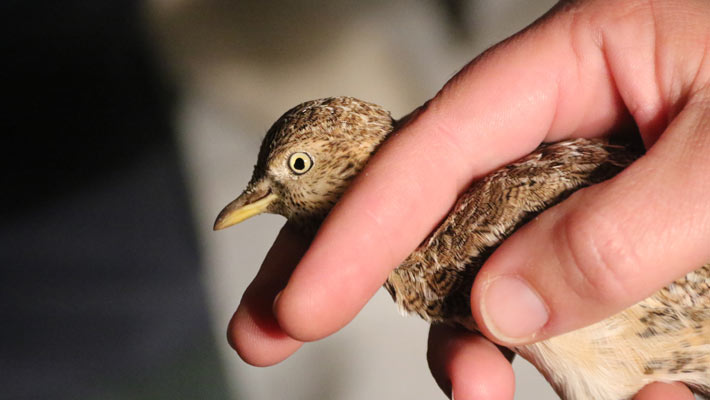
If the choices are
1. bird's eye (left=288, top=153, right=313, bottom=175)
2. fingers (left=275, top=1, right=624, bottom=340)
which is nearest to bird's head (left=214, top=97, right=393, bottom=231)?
bird's eye (left=288, top=153, right=313, bottom=175)

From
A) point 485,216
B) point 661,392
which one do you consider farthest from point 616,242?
point 661,392

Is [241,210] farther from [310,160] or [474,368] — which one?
[474,368]

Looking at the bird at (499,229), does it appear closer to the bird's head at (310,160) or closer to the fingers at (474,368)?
the bird's head at (310,160)

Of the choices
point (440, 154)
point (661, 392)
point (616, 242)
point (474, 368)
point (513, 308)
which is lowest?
point (661, 392)

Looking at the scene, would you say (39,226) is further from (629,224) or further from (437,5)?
(629,224)

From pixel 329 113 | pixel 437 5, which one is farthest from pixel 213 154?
pixel 329 113

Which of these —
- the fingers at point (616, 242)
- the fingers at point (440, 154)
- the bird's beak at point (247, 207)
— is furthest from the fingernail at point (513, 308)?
the bird's beak at point (247, 207)
